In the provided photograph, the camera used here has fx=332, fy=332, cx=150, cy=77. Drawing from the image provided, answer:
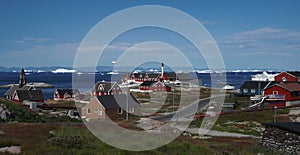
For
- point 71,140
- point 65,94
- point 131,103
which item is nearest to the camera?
point 71,140

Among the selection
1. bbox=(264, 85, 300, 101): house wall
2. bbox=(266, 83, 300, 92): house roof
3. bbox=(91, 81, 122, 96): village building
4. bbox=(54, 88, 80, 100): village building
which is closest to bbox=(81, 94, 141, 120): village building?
bbox=(91, 81, 122, 96): village building

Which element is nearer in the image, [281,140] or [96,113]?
[281,140]

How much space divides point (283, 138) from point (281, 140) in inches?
6.6

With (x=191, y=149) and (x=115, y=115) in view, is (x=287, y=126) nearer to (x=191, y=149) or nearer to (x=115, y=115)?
(x=191, y=149)

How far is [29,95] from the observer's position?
75.0 meters

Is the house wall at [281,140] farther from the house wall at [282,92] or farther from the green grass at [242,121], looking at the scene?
the house wall at [282,92]

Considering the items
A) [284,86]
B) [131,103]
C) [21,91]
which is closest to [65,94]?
[21,91]

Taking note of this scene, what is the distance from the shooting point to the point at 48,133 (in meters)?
19.4

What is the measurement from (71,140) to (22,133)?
4744 mm

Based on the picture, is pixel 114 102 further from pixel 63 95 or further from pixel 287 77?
pixel 287 77

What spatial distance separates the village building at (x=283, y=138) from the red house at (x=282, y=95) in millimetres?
55537

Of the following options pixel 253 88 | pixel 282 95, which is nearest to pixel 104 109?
pixel 282 95

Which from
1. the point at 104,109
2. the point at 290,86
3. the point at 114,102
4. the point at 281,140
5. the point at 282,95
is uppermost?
the point at 290,86

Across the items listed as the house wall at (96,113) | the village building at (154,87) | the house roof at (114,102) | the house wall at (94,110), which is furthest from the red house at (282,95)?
the village building at (154,87)
